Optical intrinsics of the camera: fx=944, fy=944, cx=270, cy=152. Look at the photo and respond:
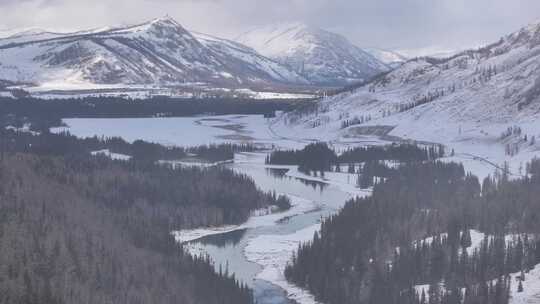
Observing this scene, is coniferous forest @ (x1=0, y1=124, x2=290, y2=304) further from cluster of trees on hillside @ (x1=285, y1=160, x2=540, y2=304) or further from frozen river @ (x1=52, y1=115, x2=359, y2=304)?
cluster of trees on hillside @ (x1=285, y1=160, x2=540, y2=304)

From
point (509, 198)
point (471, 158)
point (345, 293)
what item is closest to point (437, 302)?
point (345, 293)

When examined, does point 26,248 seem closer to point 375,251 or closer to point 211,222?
point 375,251

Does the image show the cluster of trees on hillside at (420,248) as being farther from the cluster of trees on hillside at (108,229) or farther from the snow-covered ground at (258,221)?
the snow-covered ground at (258,221)

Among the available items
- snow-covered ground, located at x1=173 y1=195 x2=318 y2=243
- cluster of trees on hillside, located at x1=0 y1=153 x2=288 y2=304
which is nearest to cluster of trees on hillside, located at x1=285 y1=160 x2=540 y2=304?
cluster of trees on hillside, located at x1=0 y1=153 x2=288 y2=304

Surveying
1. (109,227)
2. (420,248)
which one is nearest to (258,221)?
(109,227)

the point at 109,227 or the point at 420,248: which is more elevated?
the point at 109,227

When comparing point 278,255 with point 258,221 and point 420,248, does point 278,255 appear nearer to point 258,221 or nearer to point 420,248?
point 420,248

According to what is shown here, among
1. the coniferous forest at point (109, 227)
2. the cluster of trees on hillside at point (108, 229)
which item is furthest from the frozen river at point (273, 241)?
the coniferous forest at point (109, 227)
